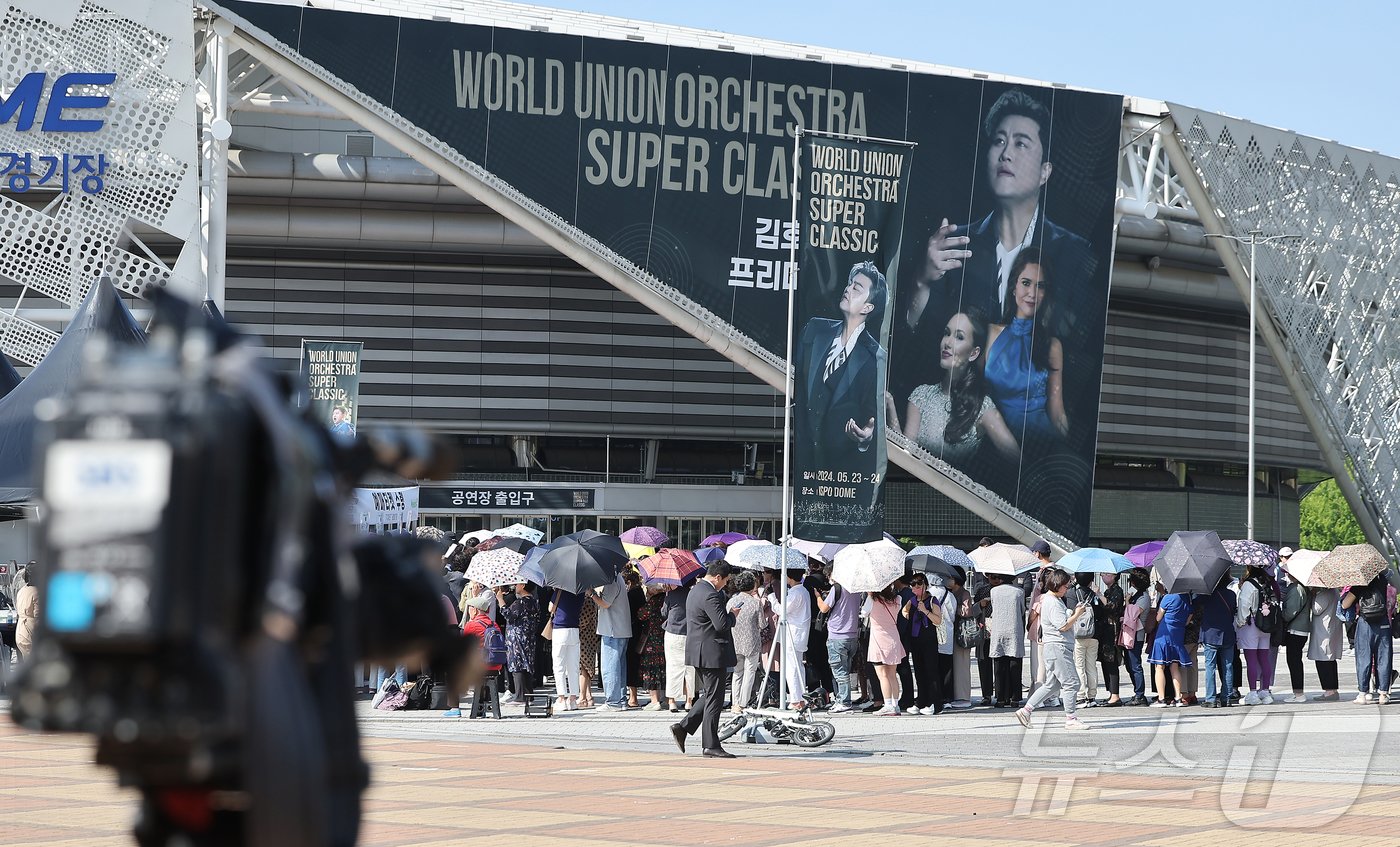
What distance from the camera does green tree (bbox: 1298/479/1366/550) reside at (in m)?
95.1

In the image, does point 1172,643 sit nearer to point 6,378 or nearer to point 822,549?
point 822,549

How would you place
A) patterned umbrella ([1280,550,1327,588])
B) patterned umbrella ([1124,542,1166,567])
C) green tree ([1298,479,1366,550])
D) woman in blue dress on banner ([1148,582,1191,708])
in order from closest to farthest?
woman in blue dress on banner ([1148,582,1191,708]) → patterned umbrella ([1280,550,1327,588]) → patterned umbrella ([1124,542,1166,567]) → green tree ([1298,479,1366,550])

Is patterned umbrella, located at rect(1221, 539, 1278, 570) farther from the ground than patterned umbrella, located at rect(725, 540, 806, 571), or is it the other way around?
patterned umbrella, located at rect(1221, 539, 1278, 570)

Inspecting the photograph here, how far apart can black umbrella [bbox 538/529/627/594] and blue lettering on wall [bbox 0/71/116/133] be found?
50.4ft

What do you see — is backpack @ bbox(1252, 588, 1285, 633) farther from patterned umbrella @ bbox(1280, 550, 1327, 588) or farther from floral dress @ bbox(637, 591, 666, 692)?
floral dress @ bbox(637, 591, 666, 692)

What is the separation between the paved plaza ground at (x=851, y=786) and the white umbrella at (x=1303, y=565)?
3.41 m

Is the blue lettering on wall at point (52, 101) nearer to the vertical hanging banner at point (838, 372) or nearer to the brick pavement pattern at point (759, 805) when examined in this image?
the vertical hanging banner at point (838, 372)

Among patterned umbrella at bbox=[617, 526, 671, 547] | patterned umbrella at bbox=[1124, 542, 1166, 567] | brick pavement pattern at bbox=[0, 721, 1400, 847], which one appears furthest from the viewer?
patterned umbrella at bbox=[1124, 542, 1166, 567]

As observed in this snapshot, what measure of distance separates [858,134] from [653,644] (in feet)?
61.0

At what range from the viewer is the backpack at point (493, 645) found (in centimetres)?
1900

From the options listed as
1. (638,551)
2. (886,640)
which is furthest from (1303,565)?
(638,551)

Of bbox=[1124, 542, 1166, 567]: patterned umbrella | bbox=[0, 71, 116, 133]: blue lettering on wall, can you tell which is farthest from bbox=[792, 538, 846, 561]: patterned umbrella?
bbox=[0, 71, 116, 133]: blue lettering on wall

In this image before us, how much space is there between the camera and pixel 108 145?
31047 millimetres

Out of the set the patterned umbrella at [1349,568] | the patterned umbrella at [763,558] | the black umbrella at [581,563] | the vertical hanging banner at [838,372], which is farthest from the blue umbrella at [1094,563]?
the vertical hanging banner at [838,372]
